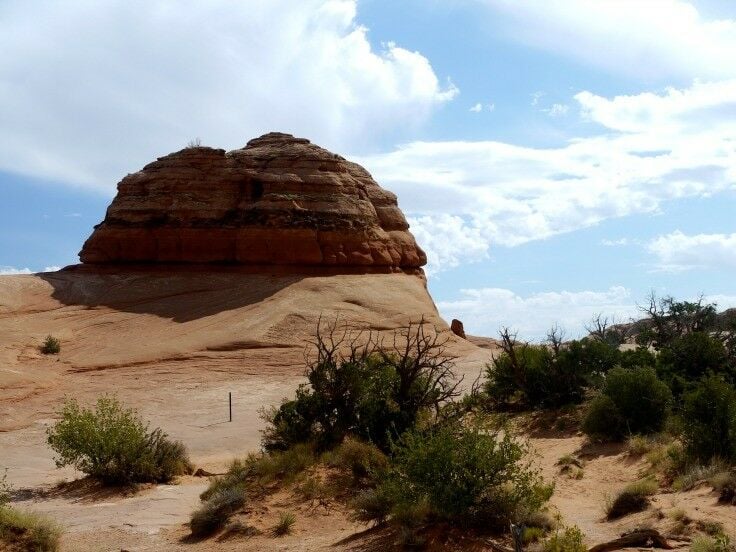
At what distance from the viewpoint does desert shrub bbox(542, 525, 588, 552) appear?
903 cm

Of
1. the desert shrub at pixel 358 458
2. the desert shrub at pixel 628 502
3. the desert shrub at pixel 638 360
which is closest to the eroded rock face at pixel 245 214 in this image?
the desert shrub at pixel 638 360

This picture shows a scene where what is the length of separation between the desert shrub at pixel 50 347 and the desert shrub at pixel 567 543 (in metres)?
29.3

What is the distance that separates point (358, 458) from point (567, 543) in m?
5.62

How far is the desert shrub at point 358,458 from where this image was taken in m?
13.9

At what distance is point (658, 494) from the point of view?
12.0m

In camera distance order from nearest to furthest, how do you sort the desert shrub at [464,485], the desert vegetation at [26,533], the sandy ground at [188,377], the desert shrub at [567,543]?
the desert shrub at [567,543]
the desert shrub at [464,485]
the desert vegetation at [26,533]
the sandy ground at [188,377]

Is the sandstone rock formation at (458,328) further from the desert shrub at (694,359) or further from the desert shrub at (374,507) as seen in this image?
the desert shrub at (374,507)

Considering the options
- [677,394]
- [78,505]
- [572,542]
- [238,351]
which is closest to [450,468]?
[572,542]

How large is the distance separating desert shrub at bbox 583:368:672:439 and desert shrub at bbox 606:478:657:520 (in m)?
5.78

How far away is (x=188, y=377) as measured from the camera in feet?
103

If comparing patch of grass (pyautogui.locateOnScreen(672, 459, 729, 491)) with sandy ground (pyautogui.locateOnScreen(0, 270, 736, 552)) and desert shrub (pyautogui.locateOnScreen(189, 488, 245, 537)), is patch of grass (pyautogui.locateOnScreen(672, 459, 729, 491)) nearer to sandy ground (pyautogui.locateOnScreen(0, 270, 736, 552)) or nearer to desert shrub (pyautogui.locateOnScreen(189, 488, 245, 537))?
sandy ground (pyautogui.locateOnScreen(0, 270, 736, 552))

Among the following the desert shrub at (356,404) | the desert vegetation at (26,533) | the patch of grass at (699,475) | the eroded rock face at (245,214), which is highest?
the eroded rock face at (245,214)

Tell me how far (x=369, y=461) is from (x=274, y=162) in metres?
33.2

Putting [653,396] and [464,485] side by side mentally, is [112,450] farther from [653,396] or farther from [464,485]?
[653,396]
